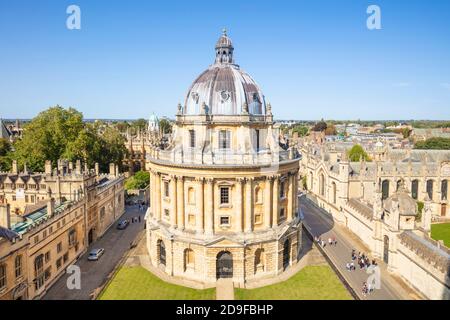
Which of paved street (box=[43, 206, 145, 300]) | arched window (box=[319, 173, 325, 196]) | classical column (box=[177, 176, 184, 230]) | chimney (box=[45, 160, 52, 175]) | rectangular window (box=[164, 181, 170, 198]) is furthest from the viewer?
arched window (box=[319, 173, 325, 196])

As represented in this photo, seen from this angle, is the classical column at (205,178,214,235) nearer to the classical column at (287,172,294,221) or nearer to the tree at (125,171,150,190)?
the classical column at (287,172,294,221)

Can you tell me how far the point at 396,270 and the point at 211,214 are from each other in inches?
809

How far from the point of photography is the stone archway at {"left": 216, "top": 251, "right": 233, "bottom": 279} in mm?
39344

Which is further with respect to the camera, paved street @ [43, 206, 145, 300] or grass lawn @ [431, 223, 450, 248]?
grass lawn @ [431, 223, 450, 248]

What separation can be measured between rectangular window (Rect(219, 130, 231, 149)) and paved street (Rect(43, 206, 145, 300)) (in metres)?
18.3

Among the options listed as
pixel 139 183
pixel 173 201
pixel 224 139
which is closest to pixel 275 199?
pixel 224 139

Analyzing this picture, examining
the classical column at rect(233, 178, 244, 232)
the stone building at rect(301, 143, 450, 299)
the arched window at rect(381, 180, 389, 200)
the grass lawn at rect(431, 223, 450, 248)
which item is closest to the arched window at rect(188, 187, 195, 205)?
the classical column at rect(233, 178, 244, 232)

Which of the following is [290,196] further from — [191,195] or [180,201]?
[180,201]

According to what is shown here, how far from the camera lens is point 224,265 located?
3956cm

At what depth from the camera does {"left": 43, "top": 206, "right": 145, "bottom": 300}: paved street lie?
36.7m

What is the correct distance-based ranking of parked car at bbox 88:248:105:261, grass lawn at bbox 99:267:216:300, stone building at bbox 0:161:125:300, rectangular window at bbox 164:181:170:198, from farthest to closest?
parked car at bbox 88:248:105:261, rectangular window at bbox 164:181:170:198, grass lawn at bbox 99:267:216:300, stone building at bbox 0:161:125:300

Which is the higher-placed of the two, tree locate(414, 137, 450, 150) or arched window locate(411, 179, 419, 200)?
tree locate(414, 137, 450, 150)

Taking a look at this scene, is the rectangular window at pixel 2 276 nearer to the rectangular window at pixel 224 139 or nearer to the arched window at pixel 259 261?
the rectangular window at pixel 224 139

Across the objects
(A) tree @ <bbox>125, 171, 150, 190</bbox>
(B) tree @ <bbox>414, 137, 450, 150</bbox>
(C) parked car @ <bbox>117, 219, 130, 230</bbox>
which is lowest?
(C) parked car @ <bbox>117, 219, 130, 230</bbox>
